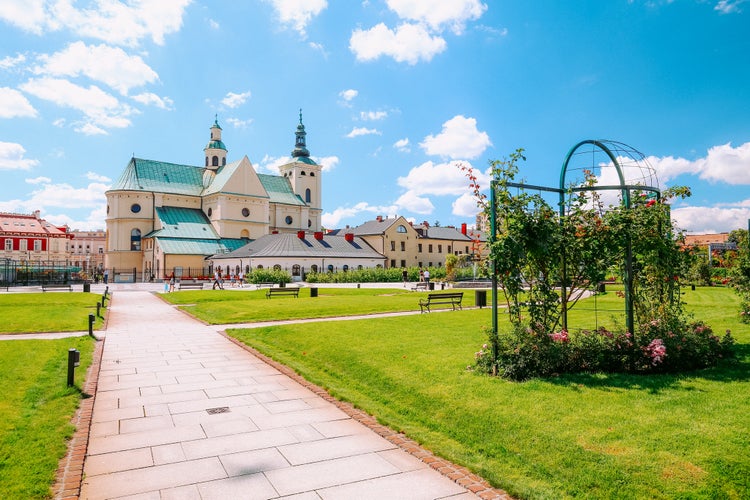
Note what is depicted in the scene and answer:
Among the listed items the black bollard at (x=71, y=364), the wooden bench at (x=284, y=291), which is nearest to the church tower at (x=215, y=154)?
the wooden bench at (x=284, y=291)

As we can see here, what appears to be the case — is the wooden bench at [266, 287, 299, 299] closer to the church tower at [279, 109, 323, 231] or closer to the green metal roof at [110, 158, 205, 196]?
the green metal roof at [110, 158, 205, 196]

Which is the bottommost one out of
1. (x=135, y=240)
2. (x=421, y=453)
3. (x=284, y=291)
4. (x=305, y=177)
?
(x=421, y=453)

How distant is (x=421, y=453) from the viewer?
Answer: 216 inches

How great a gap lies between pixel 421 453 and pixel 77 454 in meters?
3.98

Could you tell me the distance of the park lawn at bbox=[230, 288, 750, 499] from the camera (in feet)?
15.1

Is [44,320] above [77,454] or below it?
above

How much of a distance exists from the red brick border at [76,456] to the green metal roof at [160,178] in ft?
228

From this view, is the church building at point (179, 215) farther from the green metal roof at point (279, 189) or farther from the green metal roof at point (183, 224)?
Answer: the green metal roof at point (279, 189)

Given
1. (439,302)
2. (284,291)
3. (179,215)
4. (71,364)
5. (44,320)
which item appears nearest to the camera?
(71,364)

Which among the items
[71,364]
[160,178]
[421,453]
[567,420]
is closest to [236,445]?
[421,453]

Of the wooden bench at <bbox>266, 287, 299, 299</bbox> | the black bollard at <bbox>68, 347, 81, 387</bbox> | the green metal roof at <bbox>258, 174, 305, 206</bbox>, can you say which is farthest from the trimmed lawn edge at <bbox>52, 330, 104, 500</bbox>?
the green metal roof at <bbox>258, 174, 305, 206</bbox>

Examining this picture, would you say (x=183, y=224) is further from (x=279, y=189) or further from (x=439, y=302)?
(x=439, y=302)

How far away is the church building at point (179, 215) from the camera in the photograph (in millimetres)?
62906

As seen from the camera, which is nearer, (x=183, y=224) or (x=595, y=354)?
(x=595, y=354)
